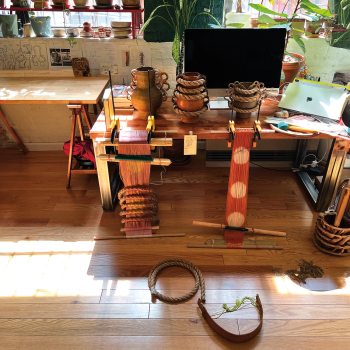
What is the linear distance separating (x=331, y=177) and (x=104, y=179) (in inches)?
61.0

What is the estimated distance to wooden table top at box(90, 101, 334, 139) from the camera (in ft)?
6.84

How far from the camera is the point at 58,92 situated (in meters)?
2.57

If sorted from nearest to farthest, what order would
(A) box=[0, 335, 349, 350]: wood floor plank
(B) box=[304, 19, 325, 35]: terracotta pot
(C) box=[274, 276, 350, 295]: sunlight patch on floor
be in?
(A) box=[0, 335, 349, 350]: wood floor plank, (C) box=[274, 276, 350, 295]: sunlight patch on floor, (B) box=[304, 19, 325, 35]: terracotta pot

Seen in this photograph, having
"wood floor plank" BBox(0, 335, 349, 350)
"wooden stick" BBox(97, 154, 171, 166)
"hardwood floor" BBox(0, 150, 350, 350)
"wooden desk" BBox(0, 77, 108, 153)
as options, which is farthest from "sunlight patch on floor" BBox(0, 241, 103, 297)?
"wooden desk" BBox(0, 77, 108, 153)

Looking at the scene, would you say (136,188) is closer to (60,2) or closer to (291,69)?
(291,69)

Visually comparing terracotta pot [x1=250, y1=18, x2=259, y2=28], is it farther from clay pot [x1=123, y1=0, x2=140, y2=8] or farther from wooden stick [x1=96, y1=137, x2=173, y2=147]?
wooden stick [x1=96, y1=137, x2=173, y2=147]

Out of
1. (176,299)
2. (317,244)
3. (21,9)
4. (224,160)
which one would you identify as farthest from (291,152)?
(21,9)

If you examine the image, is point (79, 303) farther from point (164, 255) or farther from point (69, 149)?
point (69, 149)

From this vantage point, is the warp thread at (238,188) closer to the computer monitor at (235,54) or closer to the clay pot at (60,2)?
the computer monitor at (235,54)

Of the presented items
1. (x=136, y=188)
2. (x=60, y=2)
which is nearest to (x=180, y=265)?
(x=136, y=188)

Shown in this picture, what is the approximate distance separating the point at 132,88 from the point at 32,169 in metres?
1.41

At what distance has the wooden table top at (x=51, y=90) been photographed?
95.1 inches


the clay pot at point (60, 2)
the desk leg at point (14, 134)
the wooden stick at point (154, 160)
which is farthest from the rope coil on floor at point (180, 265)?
the clay pot at point (60, 2)

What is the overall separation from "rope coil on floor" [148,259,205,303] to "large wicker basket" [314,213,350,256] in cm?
81
